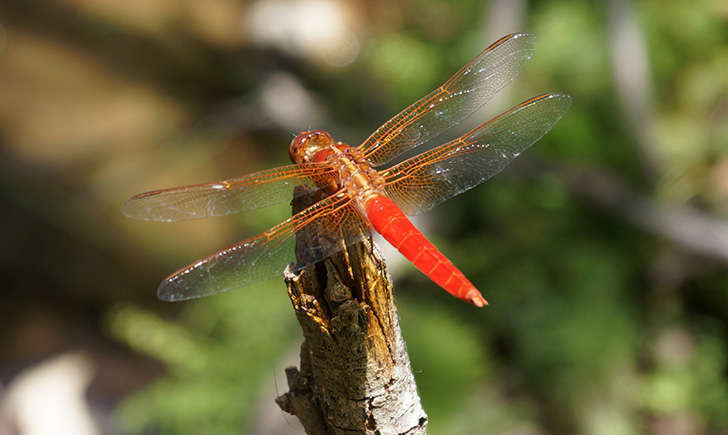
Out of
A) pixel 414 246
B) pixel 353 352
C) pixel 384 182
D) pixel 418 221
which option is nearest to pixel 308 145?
pixel 384 182

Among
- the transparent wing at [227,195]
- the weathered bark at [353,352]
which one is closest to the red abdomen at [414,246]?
the transparent wing at [227,195]

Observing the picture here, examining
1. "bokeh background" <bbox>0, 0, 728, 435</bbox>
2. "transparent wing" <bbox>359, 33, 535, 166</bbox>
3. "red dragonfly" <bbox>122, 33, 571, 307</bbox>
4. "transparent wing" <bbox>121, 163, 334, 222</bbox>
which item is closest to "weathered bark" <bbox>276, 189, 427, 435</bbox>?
"red dragonfly" <bbox>122, 33, 571, 307</bbox>

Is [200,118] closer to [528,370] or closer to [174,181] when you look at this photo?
[174,181]

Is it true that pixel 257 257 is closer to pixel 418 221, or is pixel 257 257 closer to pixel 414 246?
pixel 414 246

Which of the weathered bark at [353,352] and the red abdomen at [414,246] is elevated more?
the red abdomen at [414,246]

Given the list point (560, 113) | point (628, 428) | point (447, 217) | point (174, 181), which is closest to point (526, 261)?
point (447, 217)

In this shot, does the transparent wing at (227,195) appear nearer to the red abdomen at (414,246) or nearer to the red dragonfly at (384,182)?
the red dragonfly at (384,182)

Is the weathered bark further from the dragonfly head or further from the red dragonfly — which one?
the dragonfly head
